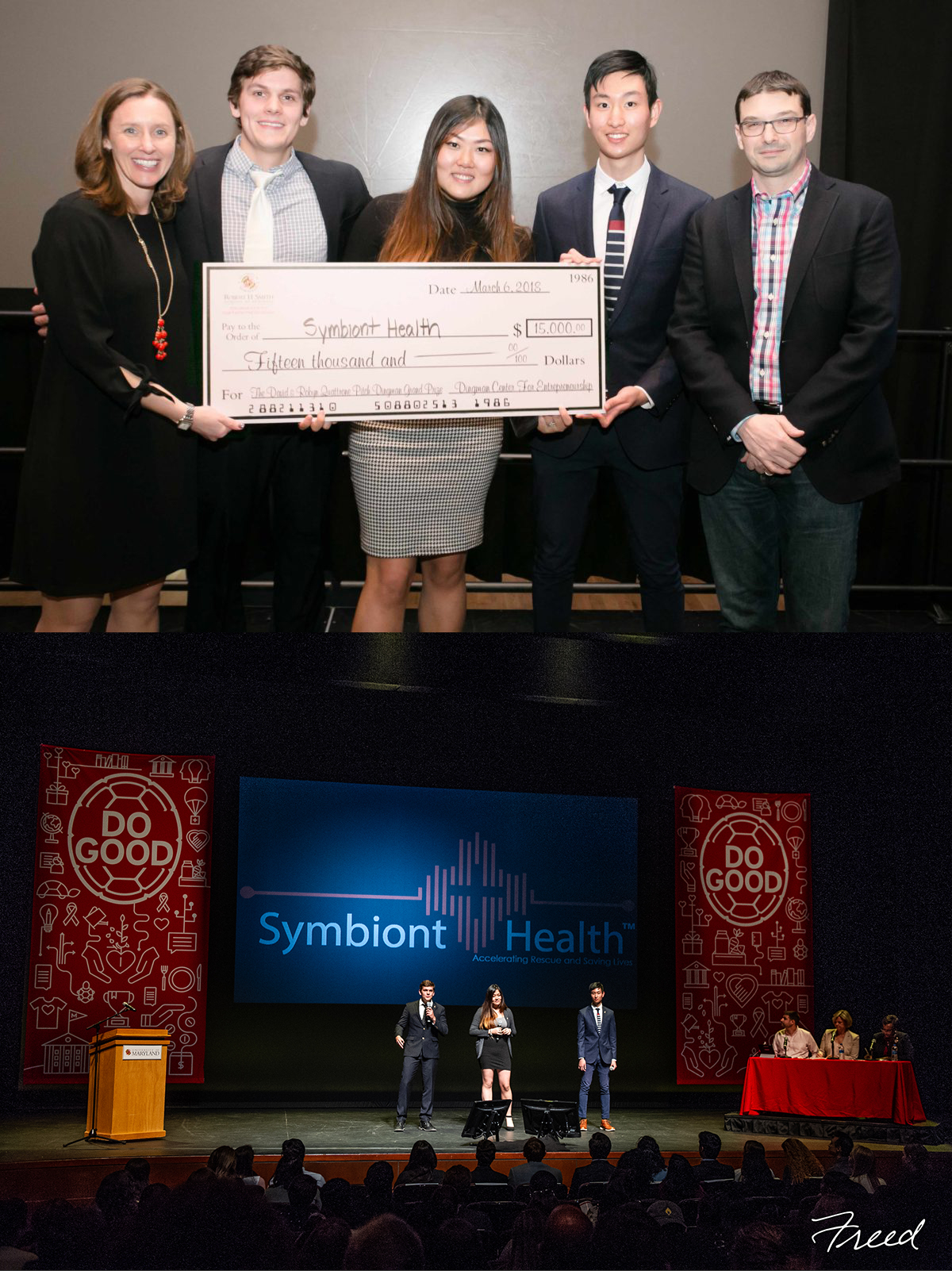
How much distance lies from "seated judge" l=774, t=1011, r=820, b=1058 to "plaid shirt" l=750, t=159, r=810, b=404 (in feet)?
14.3

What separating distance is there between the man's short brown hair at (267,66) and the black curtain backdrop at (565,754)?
3.16 metres

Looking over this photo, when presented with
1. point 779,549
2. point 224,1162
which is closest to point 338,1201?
point 224,1162

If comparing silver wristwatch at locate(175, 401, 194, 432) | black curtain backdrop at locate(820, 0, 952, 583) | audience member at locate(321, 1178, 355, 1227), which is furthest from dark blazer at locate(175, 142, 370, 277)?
audience member at locate(321, 1178, 355, 1227)

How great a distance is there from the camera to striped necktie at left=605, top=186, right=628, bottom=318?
3582 millimetres

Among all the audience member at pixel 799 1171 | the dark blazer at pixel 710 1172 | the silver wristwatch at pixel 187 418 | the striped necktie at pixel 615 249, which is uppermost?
the striped necktie at pixel 615 249

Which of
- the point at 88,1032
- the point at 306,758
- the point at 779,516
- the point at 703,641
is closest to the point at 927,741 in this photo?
the point at 703,641

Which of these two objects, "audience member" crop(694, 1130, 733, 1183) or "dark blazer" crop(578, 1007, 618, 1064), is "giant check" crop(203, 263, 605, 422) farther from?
"dark blazer" crop(578, 1007, 618, 1064)

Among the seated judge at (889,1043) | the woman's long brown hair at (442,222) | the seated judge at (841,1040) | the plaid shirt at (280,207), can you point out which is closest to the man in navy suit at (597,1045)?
the seated judge at (841,1040)

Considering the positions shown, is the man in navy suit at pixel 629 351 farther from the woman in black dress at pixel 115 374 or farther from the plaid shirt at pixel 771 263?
the woman in black dress at pixel 115 374

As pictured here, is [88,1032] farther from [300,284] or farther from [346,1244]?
[300,284]

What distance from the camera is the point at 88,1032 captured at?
19.9ft

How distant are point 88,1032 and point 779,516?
4.31 m

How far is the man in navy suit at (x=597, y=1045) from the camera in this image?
6508mm

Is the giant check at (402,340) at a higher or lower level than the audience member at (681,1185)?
higher
